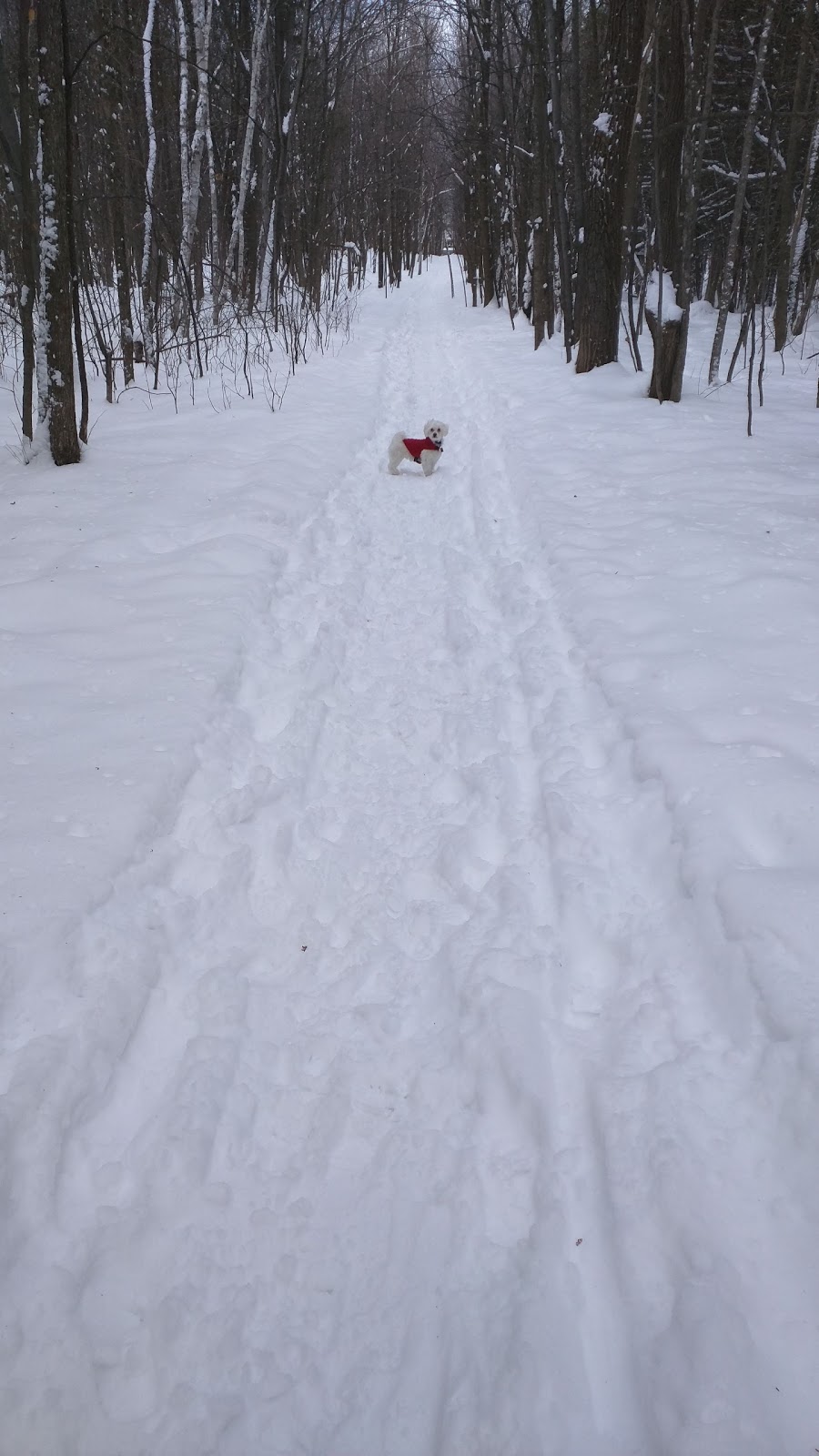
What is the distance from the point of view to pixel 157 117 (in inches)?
405

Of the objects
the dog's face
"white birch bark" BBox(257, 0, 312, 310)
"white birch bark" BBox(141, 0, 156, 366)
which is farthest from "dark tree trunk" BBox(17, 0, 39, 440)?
"white birch bark" BBox(257, 0, 312, 310)

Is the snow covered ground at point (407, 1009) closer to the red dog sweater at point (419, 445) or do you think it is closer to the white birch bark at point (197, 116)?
the red dog sweater at point (419, 445)

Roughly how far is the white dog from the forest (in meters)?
2.36

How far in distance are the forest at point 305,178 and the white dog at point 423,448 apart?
93.1 inches

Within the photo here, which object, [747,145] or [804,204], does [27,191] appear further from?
[804,204]

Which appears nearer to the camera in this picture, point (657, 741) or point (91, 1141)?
point (91, 1141)

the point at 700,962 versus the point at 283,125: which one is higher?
the point at 283,125

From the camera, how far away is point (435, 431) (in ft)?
19.6

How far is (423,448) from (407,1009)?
16.3ft

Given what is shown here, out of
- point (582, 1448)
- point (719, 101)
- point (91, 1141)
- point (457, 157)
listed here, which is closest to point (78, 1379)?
point (91, 1141)

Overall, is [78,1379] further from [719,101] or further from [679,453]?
[719,101]

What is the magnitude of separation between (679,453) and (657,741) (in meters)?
4.30

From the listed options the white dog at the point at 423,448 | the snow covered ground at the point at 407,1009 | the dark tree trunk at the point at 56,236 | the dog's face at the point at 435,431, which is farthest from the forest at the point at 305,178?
the snow covered ground at the point at 407,1009

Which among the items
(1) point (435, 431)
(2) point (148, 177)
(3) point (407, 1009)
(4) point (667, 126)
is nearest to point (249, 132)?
(2) point (148, 177)
